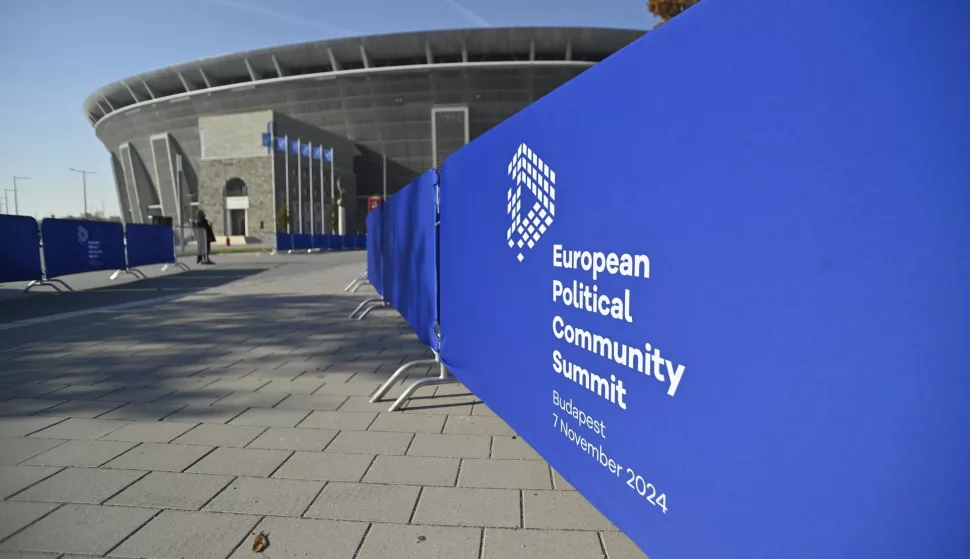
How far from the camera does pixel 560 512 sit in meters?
2.50

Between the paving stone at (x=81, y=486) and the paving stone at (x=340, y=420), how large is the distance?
1.10 metres

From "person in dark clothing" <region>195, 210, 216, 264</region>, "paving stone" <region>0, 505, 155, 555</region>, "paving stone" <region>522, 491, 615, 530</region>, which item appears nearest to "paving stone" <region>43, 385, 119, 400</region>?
"paving stone" <region>0, 505, 155, 555</region>

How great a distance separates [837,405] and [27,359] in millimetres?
7149

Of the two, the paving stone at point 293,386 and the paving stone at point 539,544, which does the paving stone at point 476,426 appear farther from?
the paving stone at point 293,386

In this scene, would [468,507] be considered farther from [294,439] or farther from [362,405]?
[362,405]

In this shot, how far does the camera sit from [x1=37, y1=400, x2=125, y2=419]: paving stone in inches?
152

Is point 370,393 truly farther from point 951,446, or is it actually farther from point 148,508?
point 951,446

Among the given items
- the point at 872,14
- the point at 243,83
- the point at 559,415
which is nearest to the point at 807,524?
the point at 872,14

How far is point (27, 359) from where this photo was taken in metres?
5.51

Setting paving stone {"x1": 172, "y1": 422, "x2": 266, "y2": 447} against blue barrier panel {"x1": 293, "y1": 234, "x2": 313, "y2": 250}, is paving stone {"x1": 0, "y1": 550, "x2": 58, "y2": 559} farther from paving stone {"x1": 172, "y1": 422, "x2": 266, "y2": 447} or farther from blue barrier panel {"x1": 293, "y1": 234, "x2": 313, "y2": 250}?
blue barrier panel {"x1": 293, "y1": 234, "x2": 313, "y2": 250}

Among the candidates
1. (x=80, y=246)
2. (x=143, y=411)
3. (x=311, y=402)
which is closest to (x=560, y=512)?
(x=311, y=402)

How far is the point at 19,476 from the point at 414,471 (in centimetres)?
214

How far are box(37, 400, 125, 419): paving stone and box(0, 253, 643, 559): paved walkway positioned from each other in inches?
0.5

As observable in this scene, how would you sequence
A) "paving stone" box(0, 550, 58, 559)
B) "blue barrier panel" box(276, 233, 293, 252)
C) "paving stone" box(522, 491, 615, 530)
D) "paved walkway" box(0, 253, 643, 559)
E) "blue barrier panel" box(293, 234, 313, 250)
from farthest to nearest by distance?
"blue barrier panel" box(293, 234, 313, 250)
"blue barrier panel" box(276, 233, 293, 252)
"paving stone" box(522, 491, 615, 530)
"paved walkway" box(0, 253, 643, 559)
"paving stone" box(0, 550, 58, 559)
